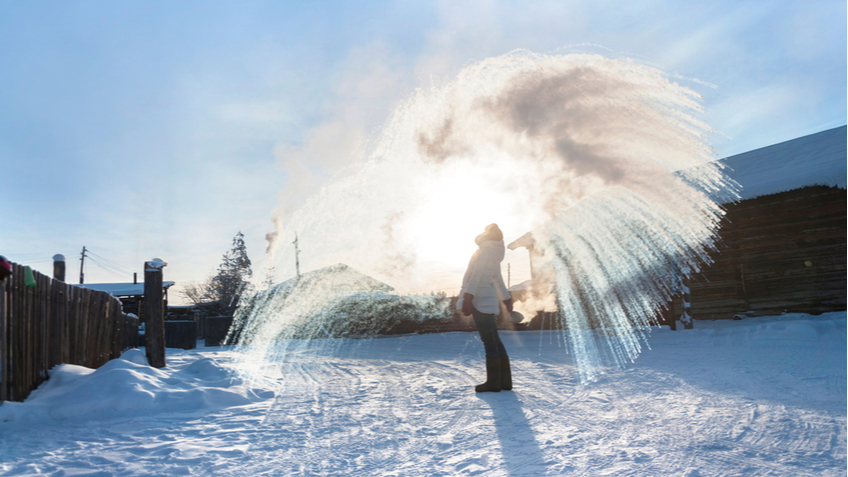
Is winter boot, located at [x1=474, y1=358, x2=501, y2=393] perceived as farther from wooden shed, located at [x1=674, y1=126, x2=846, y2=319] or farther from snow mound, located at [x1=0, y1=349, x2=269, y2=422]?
wooden shed, located at [x1=674, y1=126, x2=846, y2=319]

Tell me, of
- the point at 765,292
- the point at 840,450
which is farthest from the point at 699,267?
the point at 840,450

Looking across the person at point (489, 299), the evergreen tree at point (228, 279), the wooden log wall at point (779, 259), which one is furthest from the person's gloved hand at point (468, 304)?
the evergreen tree at point (228, 279)

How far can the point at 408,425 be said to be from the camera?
11.1 feet

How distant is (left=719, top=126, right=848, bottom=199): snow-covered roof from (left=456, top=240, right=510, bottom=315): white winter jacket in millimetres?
8897

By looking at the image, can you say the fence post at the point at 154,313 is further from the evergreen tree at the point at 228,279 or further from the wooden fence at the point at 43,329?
the evergreen tree at the point at 228,279

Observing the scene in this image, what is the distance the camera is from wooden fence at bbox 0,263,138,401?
3.90 metres

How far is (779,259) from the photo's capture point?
1088 cm

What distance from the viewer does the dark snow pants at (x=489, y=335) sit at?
15.0ft

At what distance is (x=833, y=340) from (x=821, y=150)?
636 cm

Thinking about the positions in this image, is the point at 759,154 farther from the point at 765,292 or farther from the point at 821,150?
the point at 765,292

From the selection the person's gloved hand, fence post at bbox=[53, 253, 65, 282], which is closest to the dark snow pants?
the person's gloved hand

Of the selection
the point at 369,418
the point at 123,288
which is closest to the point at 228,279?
the point at 123,288

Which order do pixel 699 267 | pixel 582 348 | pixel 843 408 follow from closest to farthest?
pixel 843 408
pixel 582 348
pixel 699 267

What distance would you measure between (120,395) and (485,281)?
348 centimetres
